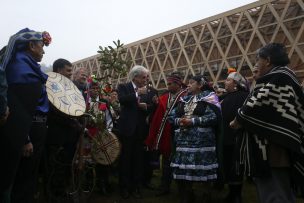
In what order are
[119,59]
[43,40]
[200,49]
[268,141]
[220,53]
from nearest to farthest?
1. [268,141]
2. [43,40]
3. [119,59]
4. [220,53]
5. [200,49]

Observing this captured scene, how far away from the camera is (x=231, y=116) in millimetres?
4934

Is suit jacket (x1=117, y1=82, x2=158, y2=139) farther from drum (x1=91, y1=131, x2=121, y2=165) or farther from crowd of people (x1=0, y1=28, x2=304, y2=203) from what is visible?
drum (x1=91, y1=131, x2=121, y2=165)

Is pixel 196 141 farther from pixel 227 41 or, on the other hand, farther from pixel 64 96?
pixel 227 41

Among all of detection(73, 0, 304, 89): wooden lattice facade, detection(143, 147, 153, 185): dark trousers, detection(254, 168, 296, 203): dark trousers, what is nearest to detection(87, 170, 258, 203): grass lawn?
detection(143, 147, 153, 185): dark trousers

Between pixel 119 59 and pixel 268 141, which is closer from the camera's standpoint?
pixel 268 141

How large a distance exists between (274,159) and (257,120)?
1.25ft

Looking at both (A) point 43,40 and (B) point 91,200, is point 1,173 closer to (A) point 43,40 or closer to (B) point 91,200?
(A) point 43,40

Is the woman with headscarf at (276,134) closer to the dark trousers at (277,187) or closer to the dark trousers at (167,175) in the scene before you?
the dark trousers at (277,187)

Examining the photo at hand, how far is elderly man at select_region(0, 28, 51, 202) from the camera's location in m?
2.93

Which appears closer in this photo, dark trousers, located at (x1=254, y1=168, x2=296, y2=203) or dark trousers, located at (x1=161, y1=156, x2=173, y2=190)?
dark trousers, located at (x1=254, y1=168, x2=296, y2=203)

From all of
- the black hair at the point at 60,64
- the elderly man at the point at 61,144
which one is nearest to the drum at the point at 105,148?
the elderly man at the point at 61,144

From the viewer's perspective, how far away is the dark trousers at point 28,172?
10.7ft

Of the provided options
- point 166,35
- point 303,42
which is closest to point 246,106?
point 303,42

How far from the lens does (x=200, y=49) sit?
107 feet
